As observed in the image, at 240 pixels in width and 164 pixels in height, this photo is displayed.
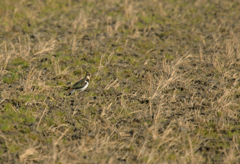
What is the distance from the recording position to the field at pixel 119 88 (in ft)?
19.4

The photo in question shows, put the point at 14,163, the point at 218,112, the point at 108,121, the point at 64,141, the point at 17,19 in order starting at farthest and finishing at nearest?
the point at 17,19
the point at 218,112
the point at 108,121
the point at 64,141
the point at 14,163

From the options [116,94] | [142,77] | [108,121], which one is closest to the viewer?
[108,121]

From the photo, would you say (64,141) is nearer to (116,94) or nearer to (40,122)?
(40,122)

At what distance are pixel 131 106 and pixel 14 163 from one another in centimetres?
299

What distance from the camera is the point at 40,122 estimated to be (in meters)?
6.62

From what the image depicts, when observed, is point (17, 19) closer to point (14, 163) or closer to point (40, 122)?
point (40, 122)

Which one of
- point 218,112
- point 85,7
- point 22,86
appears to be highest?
point 85,7

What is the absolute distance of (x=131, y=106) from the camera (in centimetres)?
729

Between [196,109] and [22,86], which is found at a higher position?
[22,86]

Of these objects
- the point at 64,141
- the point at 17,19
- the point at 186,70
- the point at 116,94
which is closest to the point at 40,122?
the point at 64,141

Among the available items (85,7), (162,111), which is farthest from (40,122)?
(85,7)

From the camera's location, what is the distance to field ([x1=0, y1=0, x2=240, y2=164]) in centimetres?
591

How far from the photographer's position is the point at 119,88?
26.8ft

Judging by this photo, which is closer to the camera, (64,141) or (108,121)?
(64,141)
